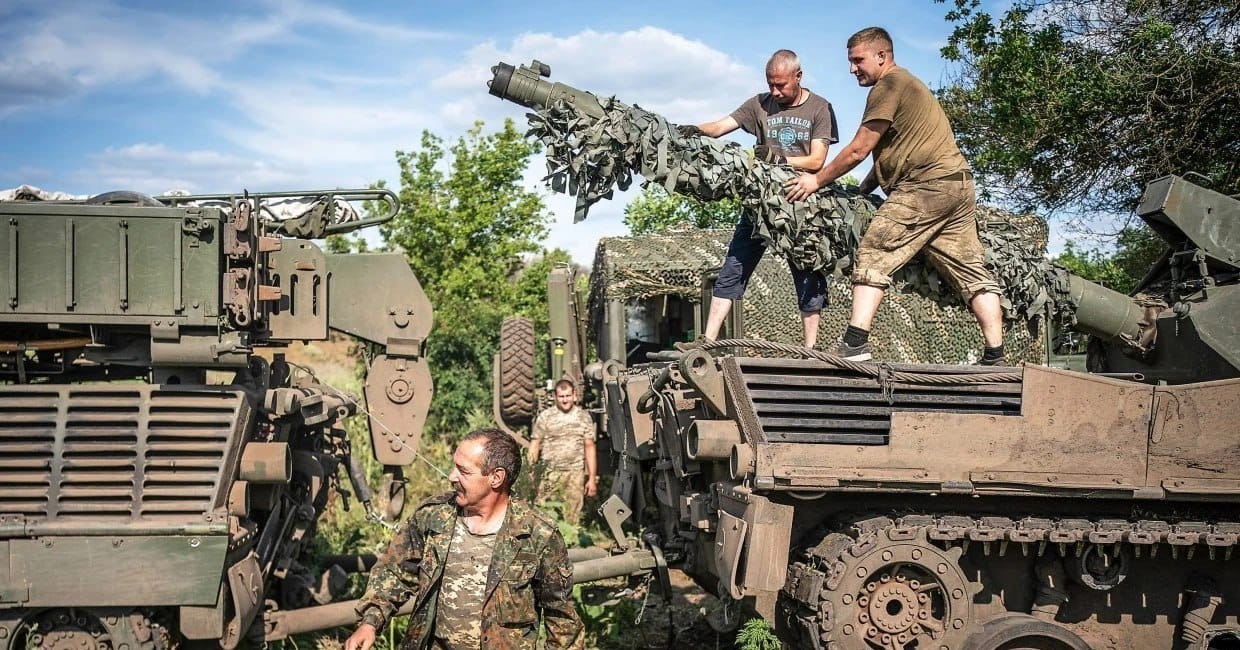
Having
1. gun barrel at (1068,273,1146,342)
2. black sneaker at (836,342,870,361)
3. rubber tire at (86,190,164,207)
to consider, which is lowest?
black sneaker at (836,342,870,361)

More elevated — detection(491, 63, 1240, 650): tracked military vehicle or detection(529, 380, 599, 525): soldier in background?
detection(491, 63, 1240, 650): tracked military vehicle

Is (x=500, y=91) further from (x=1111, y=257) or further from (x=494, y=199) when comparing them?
(x=494, y=199)

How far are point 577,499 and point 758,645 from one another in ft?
20.4

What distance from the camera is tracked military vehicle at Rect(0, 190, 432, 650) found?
233 inches

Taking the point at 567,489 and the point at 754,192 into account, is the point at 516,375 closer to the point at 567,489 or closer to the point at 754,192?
the point at 567,489

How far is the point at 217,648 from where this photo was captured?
257 inches

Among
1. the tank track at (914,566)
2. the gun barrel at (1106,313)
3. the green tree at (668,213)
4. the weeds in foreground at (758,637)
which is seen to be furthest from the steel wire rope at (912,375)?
the green tree at (668,213)

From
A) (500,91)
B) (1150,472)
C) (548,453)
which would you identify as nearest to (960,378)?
(1150,472)

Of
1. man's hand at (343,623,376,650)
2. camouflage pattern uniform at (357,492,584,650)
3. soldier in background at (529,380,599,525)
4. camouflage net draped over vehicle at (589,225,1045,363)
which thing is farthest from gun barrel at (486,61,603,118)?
camouflage net draped over vehicle at (589,225,1045,363)

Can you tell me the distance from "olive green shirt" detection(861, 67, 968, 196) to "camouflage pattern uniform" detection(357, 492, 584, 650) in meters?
3.00

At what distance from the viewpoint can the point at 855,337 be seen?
5.93 meters

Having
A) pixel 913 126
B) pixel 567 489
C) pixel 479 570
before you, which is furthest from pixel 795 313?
pixel 479 570

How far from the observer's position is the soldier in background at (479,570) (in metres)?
4.04

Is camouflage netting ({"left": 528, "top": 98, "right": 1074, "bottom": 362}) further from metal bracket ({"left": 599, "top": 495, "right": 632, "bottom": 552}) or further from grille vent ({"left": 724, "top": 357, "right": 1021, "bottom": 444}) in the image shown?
metal bracket ({"left": 599, "top": 495, "right": 632, "bottom": 552})
